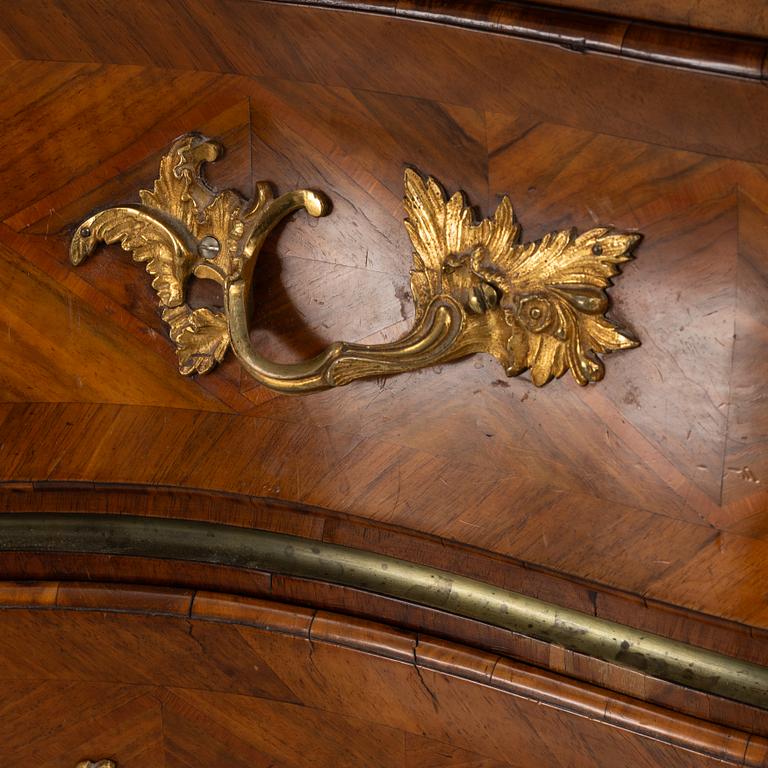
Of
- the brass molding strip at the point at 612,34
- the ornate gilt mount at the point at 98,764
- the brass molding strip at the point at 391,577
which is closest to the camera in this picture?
the brass molding strip at the point at 612,34

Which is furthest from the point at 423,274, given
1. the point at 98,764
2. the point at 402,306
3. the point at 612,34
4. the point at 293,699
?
the point at 98,764

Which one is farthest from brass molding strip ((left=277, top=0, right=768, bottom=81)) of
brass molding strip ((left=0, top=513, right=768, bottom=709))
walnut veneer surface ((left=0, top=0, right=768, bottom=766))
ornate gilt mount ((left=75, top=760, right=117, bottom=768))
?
ornate gilt mount ((left=75, top=760, right=117, bottom=768))

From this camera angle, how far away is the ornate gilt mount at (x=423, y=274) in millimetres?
533

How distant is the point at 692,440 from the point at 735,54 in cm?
18

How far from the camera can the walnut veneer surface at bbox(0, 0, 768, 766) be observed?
0.50 meters

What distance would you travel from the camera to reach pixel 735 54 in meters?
0.43

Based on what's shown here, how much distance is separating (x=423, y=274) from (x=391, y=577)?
180 mm

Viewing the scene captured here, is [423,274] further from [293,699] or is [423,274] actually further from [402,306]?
[293,699]

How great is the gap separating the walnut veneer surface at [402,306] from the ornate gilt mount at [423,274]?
0.01 metres

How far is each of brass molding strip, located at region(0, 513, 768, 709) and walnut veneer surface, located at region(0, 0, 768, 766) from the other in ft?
0.03

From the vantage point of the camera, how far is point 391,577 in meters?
0.64

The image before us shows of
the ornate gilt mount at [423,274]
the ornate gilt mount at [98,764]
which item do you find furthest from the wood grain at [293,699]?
the ornate gilt mount at [423,274]

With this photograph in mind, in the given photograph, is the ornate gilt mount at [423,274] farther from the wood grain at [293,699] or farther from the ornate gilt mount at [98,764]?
the ornate gilt mount at [98,764]

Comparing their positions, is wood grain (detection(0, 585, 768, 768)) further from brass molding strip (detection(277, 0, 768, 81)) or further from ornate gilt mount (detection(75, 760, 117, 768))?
brass molding strip (detection(277, 0, 768, 81))
